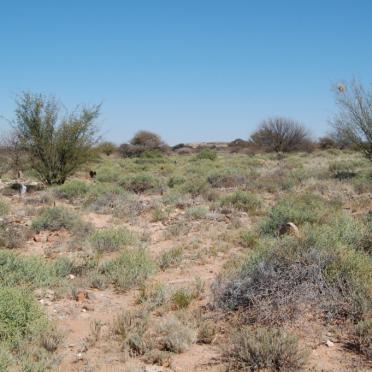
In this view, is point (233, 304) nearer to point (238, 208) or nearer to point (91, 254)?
point (91, 254)

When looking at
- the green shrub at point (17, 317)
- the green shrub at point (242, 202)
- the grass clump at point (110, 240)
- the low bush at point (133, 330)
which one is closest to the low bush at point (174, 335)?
the low bush at point (133, 330)

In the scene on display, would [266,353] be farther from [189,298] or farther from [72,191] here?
[72,191]

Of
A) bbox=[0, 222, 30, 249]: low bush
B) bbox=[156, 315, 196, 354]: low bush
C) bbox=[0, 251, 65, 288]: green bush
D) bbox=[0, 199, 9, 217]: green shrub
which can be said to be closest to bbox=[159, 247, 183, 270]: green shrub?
bbox=[0, 251, 65, 288]: green bush

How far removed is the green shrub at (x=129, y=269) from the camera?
543 cm

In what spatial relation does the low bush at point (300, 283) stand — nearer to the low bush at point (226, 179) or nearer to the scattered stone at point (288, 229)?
the scattered stone at point (288, 229)

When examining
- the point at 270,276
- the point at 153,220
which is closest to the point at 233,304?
the point at 270,276

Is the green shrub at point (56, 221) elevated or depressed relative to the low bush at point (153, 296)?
elevated

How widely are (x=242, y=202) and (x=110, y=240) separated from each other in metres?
4.14

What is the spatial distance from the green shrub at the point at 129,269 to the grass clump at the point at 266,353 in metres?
2.10

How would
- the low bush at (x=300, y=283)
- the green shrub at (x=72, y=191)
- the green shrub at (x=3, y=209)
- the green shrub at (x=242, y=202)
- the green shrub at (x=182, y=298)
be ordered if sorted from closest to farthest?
the low bush at (x=300, y=283)
the green shrub at (x=182, y=298)
the green shrub at (x=3, y=209)
the green shrub at (x=242, y=202)
the green shrub at (x=72, y=191)

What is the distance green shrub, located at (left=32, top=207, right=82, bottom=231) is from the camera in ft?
28.0

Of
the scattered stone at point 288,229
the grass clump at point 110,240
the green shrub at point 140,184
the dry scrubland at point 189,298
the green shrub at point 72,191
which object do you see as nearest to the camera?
the dry scrubland at point 189,298

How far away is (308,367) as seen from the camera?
11.0 feet

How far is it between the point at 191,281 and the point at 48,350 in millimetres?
2172
